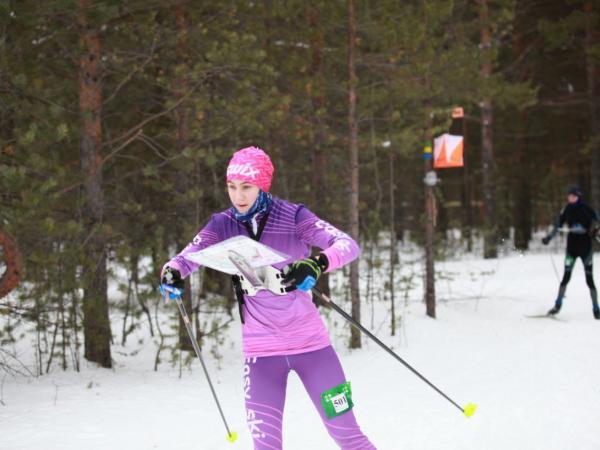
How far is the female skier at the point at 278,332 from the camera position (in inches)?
140

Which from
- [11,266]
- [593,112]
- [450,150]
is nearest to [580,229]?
[450,150]

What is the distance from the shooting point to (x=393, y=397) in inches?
307

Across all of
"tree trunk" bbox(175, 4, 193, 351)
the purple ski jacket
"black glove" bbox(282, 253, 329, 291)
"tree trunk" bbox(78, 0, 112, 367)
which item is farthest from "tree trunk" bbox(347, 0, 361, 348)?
"black glove" bbox(282, 253, 329, 291)

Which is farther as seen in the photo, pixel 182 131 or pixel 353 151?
pixel 353 151

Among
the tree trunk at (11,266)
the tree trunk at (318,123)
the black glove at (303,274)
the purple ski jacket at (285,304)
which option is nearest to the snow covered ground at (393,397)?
the tree trunk at (11,266)

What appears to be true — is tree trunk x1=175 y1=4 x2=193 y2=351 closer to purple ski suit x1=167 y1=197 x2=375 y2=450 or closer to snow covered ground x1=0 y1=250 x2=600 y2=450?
snow covered ground x1=0 y1=250 x2=600 y2=450

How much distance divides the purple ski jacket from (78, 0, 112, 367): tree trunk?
17.1 ft

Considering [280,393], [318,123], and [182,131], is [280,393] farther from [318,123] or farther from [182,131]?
[318,123]

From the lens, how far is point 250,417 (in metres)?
3.60

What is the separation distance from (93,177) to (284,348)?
611 centimetres

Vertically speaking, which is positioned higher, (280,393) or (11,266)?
(11,266)

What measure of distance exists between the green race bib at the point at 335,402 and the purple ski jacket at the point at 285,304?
0.25m

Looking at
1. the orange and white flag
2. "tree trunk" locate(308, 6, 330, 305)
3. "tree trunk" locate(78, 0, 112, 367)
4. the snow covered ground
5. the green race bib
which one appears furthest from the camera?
the orange and white flag

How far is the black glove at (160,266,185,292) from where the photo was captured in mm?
3566
